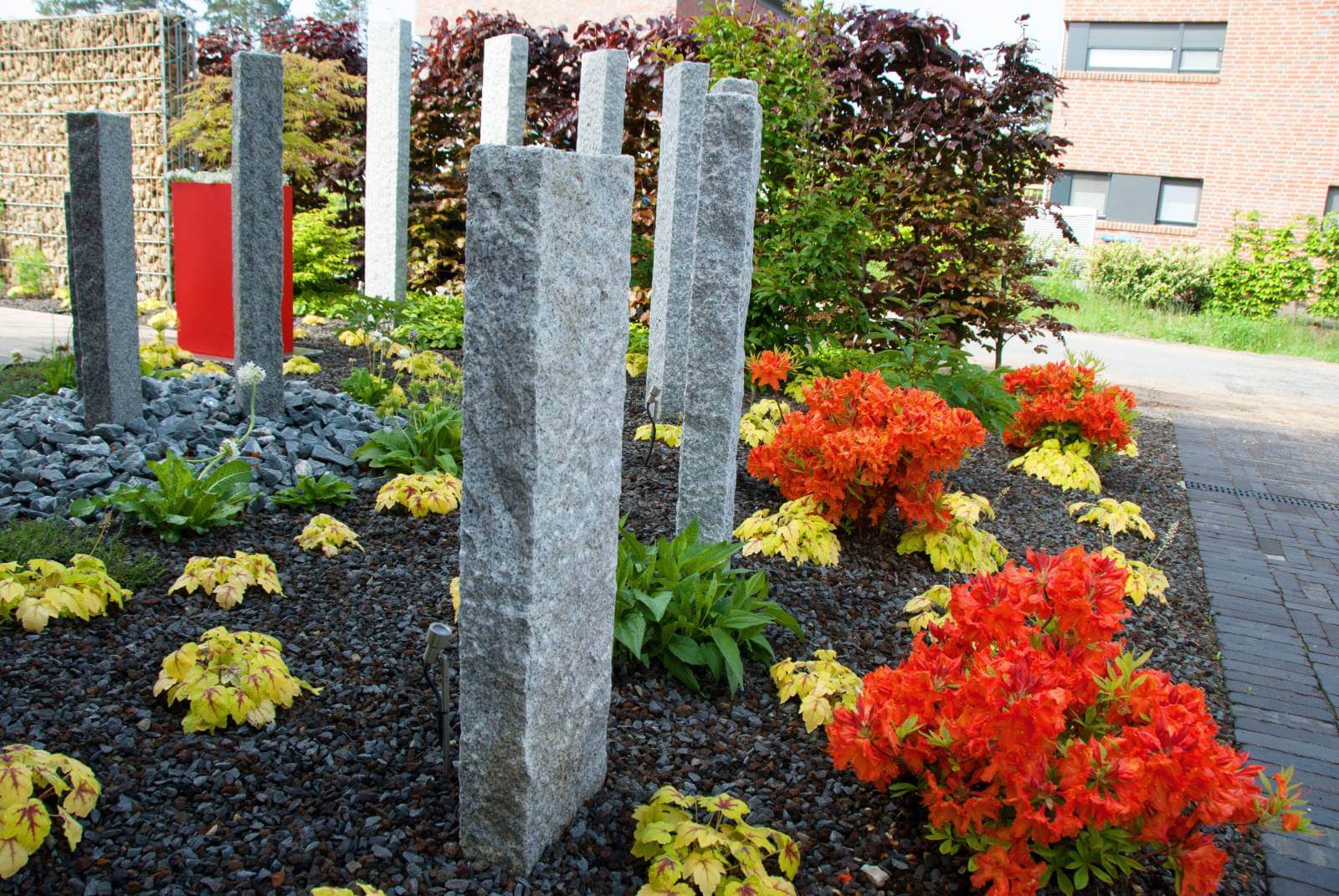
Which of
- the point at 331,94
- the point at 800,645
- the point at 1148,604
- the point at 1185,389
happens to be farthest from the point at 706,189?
the point at 1185,389

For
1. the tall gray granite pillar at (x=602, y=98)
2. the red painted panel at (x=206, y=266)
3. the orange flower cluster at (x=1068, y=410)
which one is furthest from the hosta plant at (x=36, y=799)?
the orange flower cluster at (x=1068, y=410)

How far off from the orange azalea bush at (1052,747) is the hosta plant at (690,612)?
620 mm

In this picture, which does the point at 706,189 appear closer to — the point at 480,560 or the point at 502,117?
the point at 480,560

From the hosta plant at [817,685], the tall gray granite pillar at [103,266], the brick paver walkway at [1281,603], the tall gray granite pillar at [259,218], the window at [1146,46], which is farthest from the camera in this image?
the window at [1146,46]

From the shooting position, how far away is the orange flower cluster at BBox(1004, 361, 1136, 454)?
5.80m

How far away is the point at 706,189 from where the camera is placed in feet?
11.5

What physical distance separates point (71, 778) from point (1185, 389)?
1095cm

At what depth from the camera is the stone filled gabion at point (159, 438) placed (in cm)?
393

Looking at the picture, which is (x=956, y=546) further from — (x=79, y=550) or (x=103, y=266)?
(x=103, y=266)

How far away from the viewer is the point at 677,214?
6.04 meters

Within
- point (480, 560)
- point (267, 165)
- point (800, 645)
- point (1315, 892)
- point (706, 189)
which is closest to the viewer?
point (480, 560)

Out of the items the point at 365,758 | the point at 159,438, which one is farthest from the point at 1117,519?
the point at 159,438

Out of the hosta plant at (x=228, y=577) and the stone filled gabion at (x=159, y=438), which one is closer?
the hosta plant at (x=228, y=577)

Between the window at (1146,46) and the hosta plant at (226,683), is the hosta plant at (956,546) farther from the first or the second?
the window at (1146,46)
